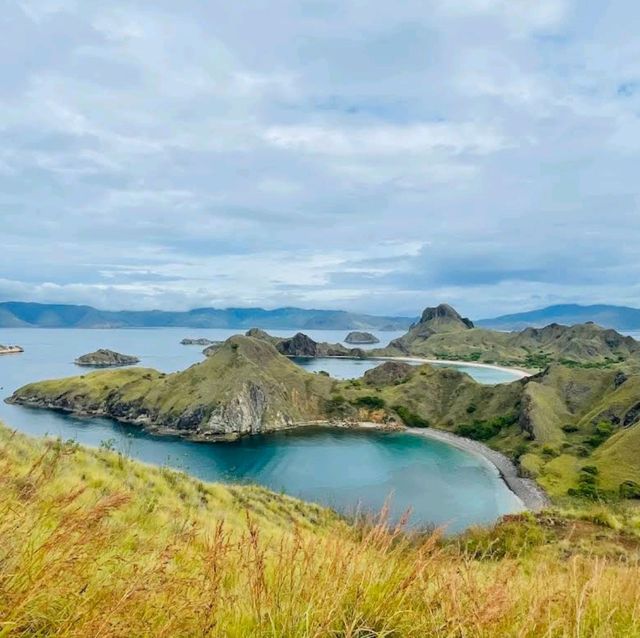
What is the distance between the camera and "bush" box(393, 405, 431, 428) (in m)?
122

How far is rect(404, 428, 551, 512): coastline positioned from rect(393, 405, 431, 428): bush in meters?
2.60

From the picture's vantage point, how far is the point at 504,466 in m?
89.2

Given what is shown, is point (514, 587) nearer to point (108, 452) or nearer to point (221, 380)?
point (108, 452)

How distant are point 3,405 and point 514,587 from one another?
522ft

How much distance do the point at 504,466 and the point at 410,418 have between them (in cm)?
3657

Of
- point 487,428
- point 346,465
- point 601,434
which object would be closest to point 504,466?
point 487,428

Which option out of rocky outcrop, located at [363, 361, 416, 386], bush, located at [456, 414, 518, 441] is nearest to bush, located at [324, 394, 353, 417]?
rocky outcrop, located at [363, 361, 416, 386]

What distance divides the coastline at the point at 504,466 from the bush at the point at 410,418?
2596 mm

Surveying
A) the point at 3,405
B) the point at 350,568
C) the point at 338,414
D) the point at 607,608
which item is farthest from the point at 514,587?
the point at 3,405

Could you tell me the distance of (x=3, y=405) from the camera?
441 feet

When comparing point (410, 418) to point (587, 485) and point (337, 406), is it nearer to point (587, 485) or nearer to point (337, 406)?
point (337, 406)

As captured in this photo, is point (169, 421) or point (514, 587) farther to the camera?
point (169, 421)

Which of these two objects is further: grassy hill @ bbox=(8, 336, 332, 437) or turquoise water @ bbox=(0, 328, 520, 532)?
grassy hill @ bbox=(8, 336, 332, 437)

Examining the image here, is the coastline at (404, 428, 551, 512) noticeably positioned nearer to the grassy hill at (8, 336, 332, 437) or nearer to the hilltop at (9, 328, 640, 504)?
the hilltop at (9, 328, 640, 504)
